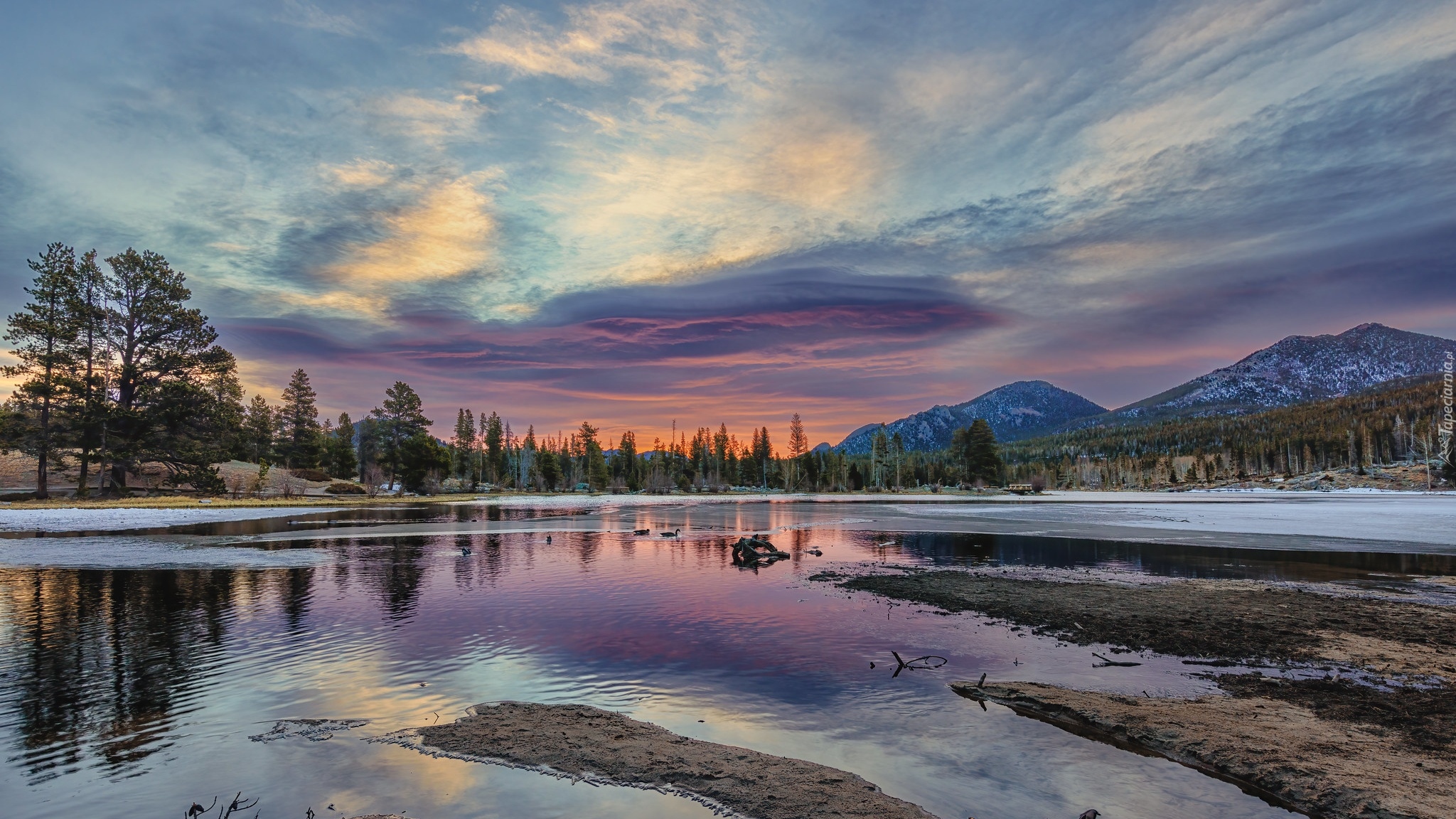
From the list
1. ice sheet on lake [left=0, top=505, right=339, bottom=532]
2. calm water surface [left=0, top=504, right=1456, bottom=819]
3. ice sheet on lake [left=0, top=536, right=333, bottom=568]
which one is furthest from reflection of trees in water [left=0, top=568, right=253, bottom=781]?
ice sheet on lake [left=0, top=505, right=339, bottom=532]

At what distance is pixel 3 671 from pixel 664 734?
13527 mm

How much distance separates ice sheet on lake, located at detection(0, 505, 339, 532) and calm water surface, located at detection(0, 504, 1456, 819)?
73.6 ft

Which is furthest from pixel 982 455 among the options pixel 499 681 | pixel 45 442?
pixel 499 681

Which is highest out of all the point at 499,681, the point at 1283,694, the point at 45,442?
the point at 45,442

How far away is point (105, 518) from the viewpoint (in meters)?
48.1

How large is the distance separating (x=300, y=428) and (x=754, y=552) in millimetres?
122153

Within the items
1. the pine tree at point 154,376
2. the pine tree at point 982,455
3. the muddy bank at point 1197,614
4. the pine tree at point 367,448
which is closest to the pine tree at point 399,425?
Answer: the pine tree at point 367,448

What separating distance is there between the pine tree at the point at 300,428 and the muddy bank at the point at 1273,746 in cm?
13687

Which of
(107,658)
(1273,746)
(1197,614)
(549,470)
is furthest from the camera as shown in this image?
(549,470)

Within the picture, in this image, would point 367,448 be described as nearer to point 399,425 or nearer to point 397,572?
point 399,425

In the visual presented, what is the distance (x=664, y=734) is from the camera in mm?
9461

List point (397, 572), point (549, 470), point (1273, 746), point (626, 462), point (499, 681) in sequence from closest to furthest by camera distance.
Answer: point (1273, 746) → point (499, 681) → point (397, 572) → point (549, 470) → point (626, 462)

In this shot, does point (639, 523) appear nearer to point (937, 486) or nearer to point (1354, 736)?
point (1354, 736)

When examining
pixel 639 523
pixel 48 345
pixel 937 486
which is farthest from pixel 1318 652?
pixel 937 486
